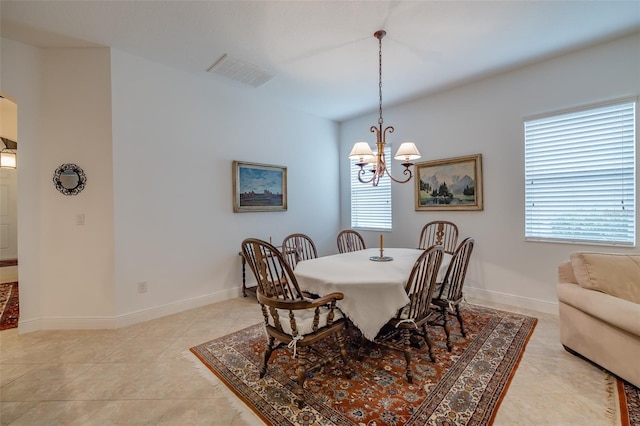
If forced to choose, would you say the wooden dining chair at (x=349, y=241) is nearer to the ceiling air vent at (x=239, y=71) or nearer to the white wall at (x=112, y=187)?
the white wall at (x=112, y=187)

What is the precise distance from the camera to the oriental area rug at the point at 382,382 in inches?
64.9

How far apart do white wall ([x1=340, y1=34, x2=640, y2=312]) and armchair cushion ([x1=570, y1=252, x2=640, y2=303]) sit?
1029 mm

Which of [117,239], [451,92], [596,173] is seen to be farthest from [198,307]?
[596,173]

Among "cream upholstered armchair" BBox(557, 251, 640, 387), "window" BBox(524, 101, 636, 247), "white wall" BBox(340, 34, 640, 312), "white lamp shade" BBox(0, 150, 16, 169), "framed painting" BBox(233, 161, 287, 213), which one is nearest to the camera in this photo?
"cream upholstered armchair" BBox(557, 251, 640, 387)

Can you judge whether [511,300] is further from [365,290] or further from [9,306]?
[9,306]

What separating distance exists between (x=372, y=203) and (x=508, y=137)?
2169mm

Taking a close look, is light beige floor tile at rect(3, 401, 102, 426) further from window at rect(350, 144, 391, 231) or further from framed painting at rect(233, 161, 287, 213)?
window at rect(350, 144, 391, 231)

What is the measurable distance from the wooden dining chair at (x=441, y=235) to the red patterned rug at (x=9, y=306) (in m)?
4.82

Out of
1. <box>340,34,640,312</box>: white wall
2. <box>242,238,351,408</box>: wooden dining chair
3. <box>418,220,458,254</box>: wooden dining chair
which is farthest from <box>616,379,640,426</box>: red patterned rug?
<box>418,220,458,254</box>: wooden dining chair

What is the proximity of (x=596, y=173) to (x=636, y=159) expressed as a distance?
0.30m

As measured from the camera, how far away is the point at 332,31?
2623 mm

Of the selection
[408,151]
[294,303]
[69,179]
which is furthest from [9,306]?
[408,151]

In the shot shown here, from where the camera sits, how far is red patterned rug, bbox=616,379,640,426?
1.58 meters

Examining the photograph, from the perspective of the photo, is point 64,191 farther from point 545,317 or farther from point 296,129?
point 545,317
